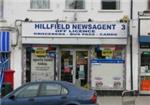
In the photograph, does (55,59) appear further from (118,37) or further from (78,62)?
(118,37)

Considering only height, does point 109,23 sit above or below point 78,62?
above

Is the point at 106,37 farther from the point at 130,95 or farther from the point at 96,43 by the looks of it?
the point at 130,95

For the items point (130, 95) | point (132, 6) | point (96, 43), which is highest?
point (132, 6)

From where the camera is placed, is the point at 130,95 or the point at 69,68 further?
the point at 69,68

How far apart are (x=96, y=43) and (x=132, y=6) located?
259 cm

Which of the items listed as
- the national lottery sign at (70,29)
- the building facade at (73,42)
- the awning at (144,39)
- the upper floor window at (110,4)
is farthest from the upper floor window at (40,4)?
the awning at (144,39)

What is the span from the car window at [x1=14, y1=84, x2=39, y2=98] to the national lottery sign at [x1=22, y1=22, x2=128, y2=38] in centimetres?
915

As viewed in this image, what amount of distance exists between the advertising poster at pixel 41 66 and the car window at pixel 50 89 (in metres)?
9.38

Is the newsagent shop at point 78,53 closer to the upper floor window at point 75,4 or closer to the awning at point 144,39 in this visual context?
the awning at point 144,39

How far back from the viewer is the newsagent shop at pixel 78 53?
26.6m

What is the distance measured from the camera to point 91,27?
87.5 feet

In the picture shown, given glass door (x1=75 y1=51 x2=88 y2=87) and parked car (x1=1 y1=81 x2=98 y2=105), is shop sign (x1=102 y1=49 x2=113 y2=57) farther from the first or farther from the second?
parked car (x1=1 y1=81 x2=98 y2=105)

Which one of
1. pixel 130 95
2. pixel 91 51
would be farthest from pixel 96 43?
pixel 130 95

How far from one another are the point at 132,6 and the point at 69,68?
14.7 feet
